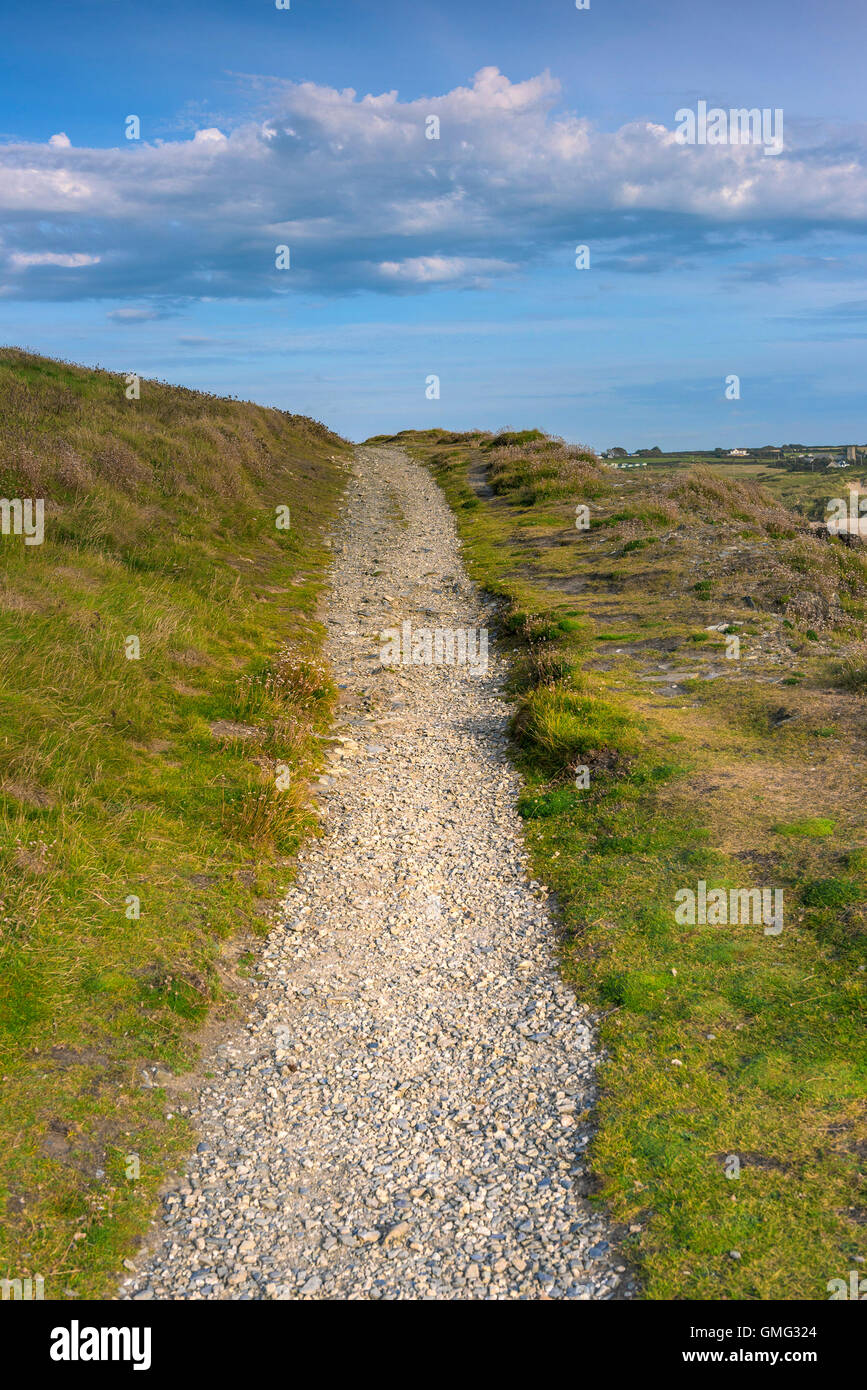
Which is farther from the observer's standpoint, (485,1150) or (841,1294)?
(485,1150)

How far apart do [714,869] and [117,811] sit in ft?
24.4

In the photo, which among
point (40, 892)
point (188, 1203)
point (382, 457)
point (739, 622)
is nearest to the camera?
point (188, 1203)

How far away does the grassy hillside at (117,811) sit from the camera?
6.93 meters

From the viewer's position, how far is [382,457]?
202 feet

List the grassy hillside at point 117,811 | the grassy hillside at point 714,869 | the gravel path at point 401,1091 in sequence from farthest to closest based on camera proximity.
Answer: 1. the grassy hillside at point 117,811
2. the grassy hillside at point 714,869
3. the gravel path at point 401,1091

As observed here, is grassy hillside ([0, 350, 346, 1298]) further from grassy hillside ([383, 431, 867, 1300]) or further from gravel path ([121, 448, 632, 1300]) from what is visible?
grassy hillside ([383, 431, 867, 1300])

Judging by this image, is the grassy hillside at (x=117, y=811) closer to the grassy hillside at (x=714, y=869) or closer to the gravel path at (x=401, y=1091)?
the gravel path at (x=401, y=1091)

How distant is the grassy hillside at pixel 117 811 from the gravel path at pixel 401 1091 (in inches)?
21.7

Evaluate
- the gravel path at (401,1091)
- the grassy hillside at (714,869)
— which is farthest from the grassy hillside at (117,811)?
the grassy hillside at (714,869)

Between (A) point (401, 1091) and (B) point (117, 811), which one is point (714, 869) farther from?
(B) point (117, 811)

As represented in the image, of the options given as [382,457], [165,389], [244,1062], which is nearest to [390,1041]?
[244,1062]

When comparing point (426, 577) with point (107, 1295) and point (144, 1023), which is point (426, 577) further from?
point (107, 1295)

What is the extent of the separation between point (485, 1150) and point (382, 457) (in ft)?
191

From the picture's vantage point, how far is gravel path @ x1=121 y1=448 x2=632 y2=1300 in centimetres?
621
